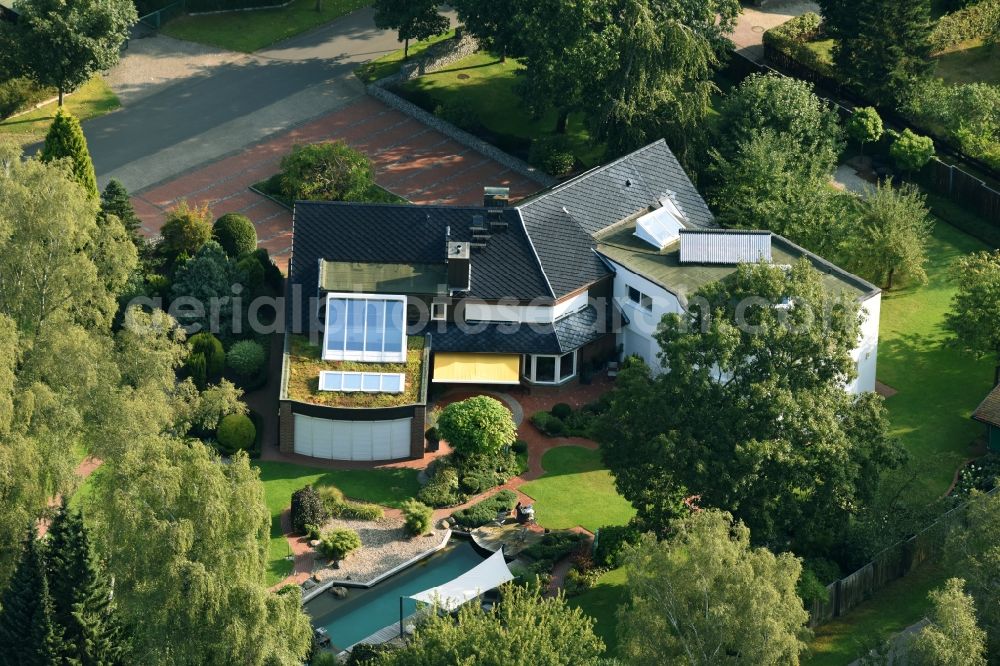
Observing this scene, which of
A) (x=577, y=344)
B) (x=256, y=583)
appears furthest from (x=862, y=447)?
(x=256, y=583)

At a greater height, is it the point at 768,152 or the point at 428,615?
the point at 768,152

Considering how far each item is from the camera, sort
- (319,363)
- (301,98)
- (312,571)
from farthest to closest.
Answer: (301,98) → (319,363) → (312,571)

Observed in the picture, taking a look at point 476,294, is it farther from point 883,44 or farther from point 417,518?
point 883,44

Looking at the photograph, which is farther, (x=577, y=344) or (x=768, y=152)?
(x=768, y=152)

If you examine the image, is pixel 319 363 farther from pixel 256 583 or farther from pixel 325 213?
pixel 256 583

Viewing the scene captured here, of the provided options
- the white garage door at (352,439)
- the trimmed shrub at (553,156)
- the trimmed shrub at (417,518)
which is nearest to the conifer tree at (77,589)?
the trimmed shrub at (417,518)

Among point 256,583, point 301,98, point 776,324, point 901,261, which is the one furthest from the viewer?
point 301,98

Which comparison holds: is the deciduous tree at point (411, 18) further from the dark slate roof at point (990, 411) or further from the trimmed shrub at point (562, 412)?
the dark slate roof at point (990, 411)
